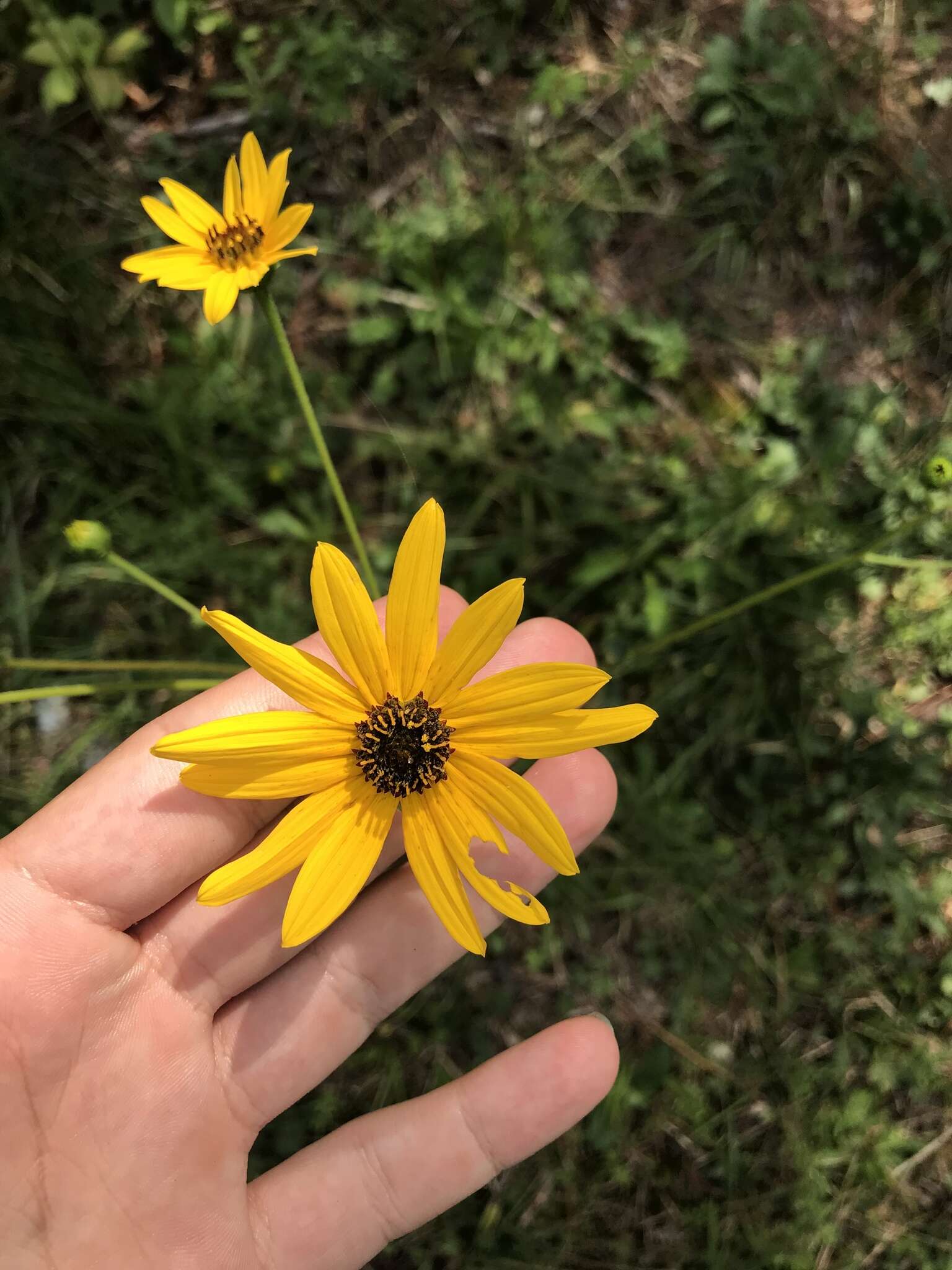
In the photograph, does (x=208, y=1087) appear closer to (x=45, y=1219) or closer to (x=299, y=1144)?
(x=45, y=1219)

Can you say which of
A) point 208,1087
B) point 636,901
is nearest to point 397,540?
point 636,901

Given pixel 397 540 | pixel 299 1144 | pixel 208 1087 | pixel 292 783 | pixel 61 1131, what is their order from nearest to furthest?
1. pixel 292 783
2. pixel 61 1131
3. pixel 208 1087
4. pixel 299 1144
5. pixel 397 540

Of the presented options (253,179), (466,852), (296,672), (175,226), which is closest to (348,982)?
(466,852)

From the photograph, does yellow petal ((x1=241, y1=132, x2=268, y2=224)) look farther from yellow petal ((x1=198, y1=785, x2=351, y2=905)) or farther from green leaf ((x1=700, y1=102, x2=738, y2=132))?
green leaf ((x1=700, y1=102, x2=738, y2=132))

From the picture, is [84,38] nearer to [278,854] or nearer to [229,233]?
[229,233]

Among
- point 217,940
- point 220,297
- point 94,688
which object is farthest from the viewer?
point 217,940
